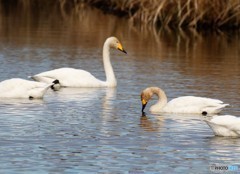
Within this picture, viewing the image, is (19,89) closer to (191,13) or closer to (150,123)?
(150,123)

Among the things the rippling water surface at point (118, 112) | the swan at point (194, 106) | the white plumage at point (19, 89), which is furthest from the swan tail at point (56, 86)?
the swan at point (194, 106)

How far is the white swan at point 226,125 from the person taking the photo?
13.1 m

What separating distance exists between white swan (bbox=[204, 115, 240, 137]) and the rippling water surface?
0.35ft

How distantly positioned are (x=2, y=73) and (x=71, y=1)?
2748 centimetres

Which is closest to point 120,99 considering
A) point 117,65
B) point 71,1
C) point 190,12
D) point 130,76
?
point 130,76

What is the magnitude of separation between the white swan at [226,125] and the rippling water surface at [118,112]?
0.11 meters

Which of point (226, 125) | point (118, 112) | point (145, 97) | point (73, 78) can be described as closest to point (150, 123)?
point (118, 112)

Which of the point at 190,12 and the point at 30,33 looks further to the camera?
the point at 190,12

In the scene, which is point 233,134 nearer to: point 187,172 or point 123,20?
point 187,172

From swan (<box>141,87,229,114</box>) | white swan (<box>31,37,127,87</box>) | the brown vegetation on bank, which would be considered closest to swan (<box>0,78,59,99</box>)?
white swan (<box>31,37,127,87</box>)

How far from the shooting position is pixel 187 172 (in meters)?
11.1

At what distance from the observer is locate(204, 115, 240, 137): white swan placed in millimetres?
13062

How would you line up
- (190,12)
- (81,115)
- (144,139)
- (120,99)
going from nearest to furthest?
(144,139) → (81,115) → (120,99) → (190,12)

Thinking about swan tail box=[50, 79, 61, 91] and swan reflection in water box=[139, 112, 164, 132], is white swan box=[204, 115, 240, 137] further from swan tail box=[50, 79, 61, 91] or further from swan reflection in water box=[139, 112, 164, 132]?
swan tail box=[50, 79, 61, 91]
